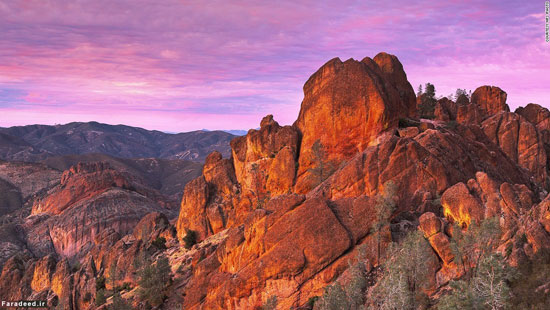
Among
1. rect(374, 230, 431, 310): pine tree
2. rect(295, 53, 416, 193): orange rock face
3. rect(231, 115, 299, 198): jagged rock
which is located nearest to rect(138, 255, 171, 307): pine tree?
rect(231, 115, 299, 198): jagged rock

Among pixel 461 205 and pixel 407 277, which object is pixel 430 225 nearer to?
pixel 461 205

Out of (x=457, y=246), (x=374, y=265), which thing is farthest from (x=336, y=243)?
(x=457, y=246)

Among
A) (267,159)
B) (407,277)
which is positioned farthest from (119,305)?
(407,277)

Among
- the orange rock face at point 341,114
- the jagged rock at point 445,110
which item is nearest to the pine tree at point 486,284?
the orange rock face at point 341,114

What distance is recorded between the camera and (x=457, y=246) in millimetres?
39844

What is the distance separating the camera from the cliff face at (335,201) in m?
46.6

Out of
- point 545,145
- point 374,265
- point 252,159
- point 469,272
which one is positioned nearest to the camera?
point 469,272

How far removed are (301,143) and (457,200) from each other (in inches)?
1535

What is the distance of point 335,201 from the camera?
54094mm

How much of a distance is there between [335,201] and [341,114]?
25.8 metres

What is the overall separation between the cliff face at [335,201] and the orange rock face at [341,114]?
22 cm

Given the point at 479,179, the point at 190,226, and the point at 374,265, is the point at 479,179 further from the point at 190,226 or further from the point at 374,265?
the point at 190,226

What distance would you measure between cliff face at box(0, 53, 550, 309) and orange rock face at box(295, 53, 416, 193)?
0.22 metres

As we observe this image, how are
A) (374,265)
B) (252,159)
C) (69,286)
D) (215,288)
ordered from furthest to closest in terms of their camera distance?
(69,286) → (252,159) → (215,288) → (374,265)
